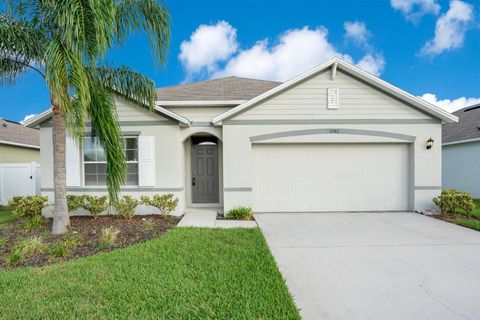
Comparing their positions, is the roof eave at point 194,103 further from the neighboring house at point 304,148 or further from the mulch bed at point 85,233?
the mulch bed at point 85,233

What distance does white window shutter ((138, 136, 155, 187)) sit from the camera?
7.61 m

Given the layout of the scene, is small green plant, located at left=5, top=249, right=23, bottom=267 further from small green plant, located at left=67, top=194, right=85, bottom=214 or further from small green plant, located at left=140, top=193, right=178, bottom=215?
small green plant, located at left=140, top=193, right=178, bottom=215

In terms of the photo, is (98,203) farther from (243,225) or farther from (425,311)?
(425,311)

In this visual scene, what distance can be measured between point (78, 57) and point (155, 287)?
4579 millimetres

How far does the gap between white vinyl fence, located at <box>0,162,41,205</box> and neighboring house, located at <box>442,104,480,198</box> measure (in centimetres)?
1913

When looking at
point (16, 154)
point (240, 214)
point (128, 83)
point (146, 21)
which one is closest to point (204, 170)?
point (240, 214)

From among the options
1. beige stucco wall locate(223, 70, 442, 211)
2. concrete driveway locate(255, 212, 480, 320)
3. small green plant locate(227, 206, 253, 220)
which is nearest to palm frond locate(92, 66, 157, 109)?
beige stucco wall locate(223, 70, 442, 211)

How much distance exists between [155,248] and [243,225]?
2.50 metres

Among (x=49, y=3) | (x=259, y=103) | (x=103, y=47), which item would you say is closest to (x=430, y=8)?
(x=259, y=103)

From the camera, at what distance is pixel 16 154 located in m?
12.6

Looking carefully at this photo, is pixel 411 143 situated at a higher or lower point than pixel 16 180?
higher

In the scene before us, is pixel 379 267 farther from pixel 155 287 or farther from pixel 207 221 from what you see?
pixel 207 221

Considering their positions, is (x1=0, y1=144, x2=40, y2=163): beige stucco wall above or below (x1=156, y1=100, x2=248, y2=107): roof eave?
below

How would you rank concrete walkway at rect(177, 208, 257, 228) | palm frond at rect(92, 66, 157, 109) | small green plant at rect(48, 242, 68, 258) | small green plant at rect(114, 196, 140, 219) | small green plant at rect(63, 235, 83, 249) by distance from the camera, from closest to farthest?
small green plant at rect(48, 242, 68, 258), small green plant at rect(63, 235, 83, 249), palm frond at rect(92, 66, 157, 109), concrete walkway at rect(177, 208, 257, 228), small green plant at rect(114, 196, 140, 219)
